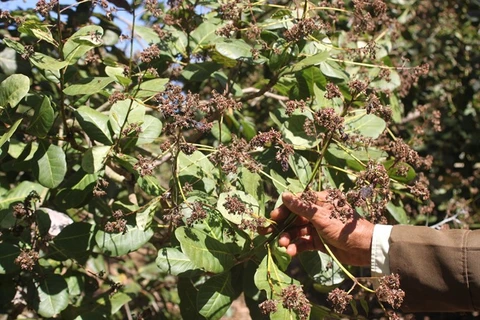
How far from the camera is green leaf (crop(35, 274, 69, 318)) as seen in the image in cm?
182

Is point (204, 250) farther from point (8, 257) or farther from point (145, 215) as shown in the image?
point (8, 257)

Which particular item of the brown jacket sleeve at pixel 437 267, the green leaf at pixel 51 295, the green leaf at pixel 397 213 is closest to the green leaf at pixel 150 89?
the green leaf at pixel 51 295

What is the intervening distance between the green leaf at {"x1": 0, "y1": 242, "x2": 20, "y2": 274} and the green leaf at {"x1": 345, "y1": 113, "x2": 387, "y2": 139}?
3.39ft

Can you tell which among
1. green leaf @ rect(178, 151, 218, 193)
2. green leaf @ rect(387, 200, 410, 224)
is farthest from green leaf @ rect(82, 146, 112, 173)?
green leaf @ rect(387, 200, 410, 224)

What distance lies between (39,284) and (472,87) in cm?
278

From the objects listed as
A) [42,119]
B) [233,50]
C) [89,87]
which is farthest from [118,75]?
[233,50]

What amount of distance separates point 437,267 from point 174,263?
2.35 ft

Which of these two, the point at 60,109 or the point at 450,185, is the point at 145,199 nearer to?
the point at 60,109

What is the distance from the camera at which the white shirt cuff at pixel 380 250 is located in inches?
68.7

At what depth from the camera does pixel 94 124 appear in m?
1.69

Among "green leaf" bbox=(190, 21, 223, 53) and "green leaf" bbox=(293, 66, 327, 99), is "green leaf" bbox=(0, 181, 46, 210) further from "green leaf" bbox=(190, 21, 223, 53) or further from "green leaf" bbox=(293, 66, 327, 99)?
"green leaf" bbox=(293, 66, 327, 99)

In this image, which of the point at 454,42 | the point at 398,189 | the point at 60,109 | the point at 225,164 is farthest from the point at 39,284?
the point at 454,42

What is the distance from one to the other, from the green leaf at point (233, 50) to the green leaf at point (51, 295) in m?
0.85

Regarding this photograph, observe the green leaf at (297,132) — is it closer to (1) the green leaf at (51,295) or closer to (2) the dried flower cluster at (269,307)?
(2) the dried flower cluster at (269,307)
